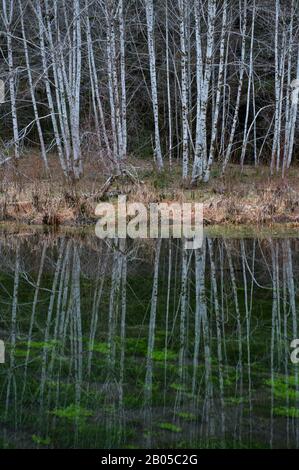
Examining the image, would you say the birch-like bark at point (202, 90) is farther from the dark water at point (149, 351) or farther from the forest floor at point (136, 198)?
the dark water at point (149, 351)

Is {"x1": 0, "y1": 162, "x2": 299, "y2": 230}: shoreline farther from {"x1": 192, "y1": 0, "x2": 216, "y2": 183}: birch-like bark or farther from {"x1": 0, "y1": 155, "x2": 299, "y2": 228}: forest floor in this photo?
{"x1": 192, "y1": 0, "x2": 216, "y2": 183}: birch-like bark

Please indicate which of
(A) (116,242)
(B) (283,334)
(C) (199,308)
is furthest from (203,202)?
(B) (283,334)

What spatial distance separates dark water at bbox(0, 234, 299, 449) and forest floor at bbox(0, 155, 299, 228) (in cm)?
389

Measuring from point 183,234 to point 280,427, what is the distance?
10286 millimetres

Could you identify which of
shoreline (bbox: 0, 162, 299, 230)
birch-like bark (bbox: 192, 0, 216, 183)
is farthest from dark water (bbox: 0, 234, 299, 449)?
birch-like bark (bbox: 192, 0, 216, 183)

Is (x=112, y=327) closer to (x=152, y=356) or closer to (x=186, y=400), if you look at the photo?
(x=152, y=356)

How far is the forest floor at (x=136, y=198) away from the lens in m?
16.3

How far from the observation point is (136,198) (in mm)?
17031

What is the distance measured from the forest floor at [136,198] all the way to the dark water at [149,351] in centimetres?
389

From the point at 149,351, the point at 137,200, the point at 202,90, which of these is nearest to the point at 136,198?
the point at 137,200

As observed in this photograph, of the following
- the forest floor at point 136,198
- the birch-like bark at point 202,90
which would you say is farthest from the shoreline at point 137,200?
the birch-like bark at point 202,90

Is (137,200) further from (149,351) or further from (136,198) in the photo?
(149,351)

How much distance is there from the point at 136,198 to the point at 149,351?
33.2ft

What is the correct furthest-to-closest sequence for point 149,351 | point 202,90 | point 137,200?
point 202,90 < point 137,200 < point 149,351
